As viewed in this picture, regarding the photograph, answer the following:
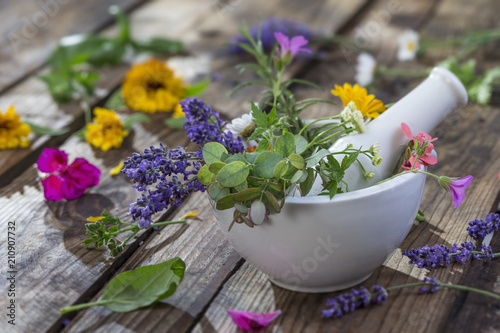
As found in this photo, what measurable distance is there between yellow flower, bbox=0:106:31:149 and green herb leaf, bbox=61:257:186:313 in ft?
1.86

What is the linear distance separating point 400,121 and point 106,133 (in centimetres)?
60

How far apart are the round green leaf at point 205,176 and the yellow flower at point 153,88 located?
0.64m

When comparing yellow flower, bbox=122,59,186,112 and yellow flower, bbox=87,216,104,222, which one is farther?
yellow flower, bbox=122,59,186,112

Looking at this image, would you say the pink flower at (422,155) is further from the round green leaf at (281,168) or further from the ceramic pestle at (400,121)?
the round green leaf at (281,168)

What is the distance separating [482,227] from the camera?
0.83 m

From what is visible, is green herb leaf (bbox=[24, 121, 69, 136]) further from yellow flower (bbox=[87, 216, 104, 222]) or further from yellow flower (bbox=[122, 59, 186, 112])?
yellow flower (bbox=[87, 216, 104, 222])

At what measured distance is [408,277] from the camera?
76 cm

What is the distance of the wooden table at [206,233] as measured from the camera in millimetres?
696

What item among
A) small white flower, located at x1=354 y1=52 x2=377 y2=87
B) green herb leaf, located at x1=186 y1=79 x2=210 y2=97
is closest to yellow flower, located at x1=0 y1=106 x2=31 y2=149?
green herb leaf, located at x1=186 y1=79 x2=210 y2=97

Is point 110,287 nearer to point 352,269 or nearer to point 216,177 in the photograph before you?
point 216,177

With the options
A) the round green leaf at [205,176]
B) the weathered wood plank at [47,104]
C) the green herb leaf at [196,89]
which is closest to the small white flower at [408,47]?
the green herb leaf at [196,89]

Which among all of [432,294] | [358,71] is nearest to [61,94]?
[358,71]

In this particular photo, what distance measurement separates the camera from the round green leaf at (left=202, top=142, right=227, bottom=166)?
70 cm

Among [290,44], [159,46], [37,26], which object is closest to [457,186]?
[290,44]
